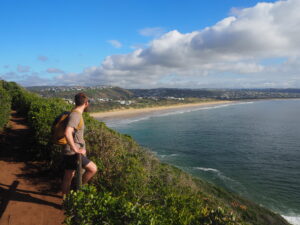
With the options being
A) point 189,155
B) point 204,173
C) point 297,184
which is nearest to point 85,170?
point 204,173

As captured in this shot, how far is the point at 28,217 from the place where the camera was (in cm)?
439

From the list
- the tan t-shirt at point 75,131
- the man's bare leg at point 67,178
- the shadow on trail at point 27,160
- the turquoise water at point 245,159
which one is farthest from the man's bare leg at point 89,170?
the turquoise water at point 245,159

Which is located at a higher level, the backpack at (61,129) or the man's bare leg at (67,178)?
the backpack at (61,129)

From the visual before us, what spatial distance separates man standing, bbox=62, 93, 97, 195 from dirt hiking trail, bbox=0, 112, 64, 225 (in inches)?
35.0

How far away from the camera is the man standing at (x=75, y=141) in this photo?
375cm

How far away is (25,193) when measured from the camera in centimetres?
534

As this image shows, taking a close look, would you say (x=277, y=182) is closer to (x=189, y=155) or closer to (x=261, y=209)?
(x=261, y=209)

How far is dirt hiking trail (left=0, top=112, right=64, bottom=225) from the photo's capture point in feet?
14.4

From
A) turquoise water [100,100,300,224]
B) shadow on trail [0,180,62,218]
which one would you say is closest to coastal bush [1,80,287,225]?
shadow on trail [0,180,62,218]

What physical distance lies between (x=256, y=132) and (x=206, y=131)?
9962mm

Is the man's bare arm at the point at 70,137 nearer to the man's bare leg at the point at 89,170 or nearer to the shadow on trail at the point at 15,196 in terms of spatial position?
the man's bare leg at the point at 89,170

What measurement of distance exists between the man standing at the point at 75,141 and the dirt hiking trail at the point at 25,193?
89 cm

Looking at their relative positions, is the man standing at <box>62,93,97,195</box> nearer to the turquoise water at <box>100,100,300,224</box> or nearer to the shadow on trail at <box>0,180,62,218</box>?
Answer: the shadow on trail at <box>0,180,62,218</box>

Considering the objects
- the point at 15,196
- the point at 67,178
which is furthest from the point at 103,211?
the point at 15,196
